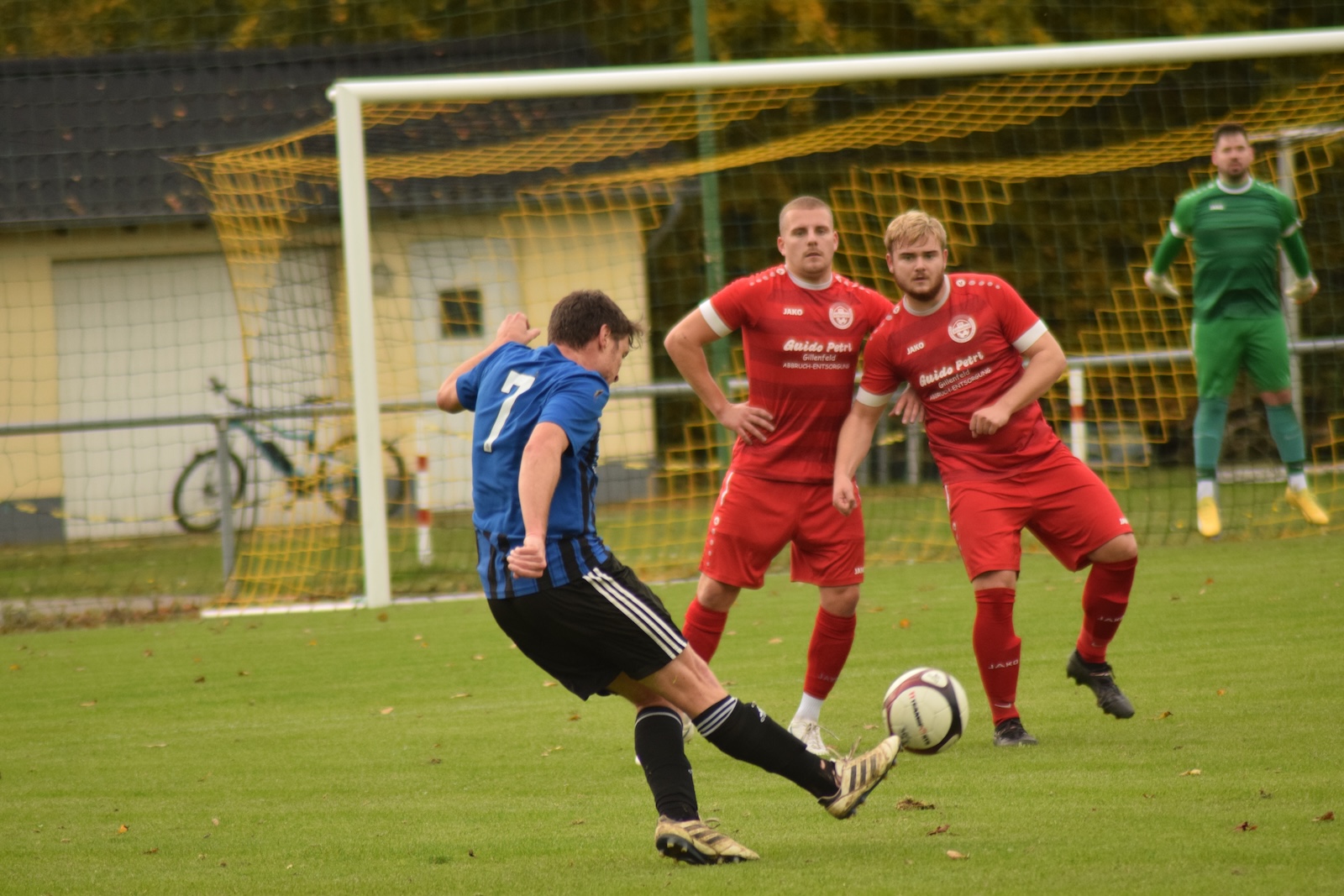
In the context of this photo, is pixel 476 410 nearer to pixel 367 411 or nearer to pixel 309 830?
pixel 309 830

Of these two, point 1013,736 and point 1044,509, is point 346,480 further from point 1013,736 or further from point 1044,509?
point 1013,736

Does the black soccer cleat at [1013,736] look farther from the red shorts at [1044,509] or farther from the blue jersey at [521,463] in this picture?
the blue jersey at [521,463]

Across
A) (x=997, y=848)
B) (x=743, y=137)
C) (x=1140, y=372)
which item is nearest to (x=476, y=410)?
(x=997, y=848)

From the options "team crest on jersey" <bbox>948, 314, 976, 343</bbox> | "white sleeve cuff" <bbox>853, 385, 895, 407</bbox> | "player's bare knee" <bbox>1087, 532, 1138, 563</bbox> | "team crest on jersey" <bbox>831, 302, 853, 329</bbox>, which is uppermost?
"team crest on jersey" <bbox>831, 302, 853, 329</bbox>

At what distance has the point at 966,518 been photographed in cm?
551

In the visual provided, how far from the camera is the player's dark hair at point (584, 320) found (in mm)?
4172

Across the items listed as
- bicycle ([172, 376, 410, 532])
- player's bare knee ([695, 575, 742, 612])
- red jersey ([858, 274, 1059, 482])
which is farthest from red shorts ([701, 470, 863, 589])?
bicycle ([172, 376, 410, 532])

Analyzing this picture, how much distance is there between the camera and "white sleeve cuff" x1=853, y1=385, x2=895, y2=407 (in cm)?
571

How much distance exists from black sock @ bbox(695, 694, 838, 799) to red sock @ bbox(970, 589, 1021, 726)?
144 centimetres

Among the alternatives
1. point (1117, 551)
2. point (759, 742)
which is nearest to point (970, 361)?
point (1117, 551)

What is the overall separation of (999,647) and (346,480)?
10.2 metres

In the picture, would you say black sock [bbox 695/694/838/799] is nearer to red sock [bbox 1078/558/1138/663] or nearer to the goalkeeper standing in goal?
red sock [bbox 1078/558/1138/663]

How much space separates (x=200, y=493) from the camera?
1747cm

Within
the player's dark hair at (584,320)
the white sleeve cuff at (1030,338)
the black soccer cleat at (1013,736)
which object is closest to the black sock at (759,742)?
the player's dark hair at (584,320)
